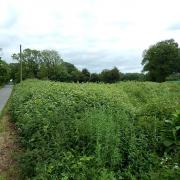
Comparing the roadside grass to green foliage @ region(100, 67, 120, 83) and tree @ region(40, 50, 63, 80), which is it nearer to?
green foliage @ region(100, 67, 120, 83)

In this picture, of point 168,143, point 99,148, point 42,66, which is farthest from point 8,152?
point 42,66

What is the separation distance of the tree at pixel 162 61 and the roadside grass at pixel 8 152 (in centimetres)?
7387

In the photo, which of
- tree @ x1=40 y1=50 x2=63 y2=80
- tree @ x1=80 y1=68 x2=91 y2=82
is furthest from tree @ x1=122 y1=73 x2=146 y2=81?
tree @ x1=40 y1=50 x2=63 y2=80

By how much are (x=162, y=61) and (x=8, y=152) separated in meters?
80.3

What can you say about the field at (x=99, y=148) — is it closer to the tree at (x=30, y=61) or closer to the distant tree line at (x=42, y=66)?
the distant tree line at (x=42, y=66)

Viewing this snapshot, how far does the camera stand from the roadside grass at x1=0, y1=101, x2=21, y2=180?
7193mm

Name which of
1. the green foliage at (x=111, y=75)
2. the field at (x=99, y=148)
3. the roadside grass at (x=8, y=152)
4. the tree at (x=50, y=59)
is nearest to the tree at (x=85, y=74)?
the green foliage at (x=111, y=75)

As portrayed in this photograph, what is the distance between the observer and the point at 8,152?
29.0 feet

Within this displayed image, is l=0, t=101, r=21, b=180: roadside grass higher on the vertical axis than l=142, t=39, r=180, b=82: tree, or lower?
lower

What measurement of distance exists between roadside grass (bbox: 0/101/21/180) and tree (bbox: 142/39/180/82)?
73.9m

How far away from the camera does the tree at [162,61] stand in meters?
84.5

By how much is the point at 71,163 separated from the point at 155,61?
268 feet

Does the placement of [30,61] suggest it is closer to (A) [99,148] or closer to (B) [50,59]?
(B) [50,59]

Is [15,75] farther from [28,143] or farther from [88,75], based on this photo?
[28,143]
